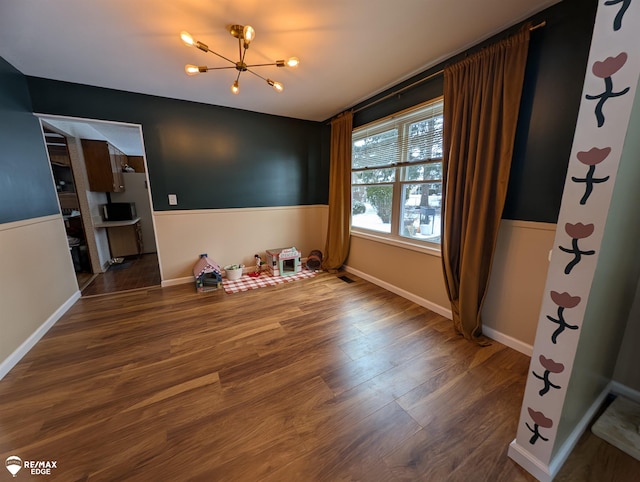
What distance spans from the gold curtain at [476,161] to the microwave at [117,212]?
5328mm

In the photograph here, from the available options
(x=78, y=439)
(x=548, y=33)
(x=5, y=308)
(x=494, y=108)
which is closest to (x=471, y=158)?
(x=494, y=108)

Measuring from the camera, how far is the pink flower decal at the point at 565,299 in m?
0.91

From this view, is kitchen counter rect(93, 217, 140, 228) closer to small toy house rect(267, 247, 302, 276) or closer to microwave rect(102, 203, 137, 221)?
microwave rect(102, 203, 137, 221)

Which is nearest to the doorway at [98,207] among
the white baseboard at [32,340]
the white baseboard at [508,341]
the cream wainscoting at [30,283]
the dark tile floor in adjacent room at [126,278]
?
the dark tile floor in adjacent room at [126,278]

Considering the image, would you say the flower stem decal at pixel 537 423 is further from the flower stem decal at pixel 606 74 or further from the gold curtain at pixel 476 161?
the flower stem decal at pixel 606 74

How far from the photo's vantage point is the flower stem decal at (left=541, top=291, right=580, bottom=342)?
2.99 feet

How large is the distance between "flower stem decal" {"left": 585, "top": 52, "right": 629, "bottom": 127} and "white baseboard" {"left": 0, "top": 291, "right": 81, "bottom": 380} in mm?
3549

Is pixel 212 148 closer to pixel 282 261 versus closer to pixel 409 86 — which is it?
pixel 282 261

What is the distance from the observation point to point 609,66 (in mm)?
794

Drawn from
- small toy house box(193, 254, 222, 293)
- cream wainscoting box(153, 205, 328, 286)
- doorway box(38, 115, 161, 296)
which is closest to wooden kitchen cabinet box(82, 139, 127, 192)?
doorway box(38, 115, 161, 296)

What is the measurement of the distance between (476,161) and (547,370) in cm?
151

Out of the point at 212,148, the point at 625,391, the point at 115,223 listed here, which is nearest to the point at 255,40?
the point at 212,148

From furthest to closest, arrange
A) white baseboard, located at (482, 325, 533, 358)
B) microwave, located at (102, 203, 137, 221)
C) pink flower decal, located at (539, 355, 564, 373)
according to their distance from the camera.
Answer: microwave, located at (102, 203, 137, 221) → white baseboard, located at (482, 325, 533, 358) → pink flower decal, located at (539, 355, 564, 373)

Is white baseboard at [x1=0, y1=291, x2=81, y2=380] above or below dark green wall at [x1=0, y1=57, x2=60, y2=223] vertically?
below
